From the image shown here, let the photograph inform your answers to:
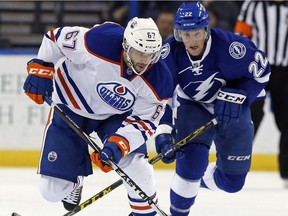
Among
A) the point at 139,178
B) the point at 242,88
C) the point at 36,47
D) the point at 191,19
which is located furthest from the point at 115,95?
the point at 36,47

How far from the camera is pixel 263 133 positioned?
23.2 feet

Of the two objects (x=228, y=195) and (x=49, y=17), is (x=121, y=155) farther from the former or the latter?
(x=49, y=17)

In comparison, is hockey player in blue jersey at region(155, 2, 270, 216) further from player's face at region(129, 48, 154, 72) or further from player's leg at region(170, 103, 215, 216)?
player's face at region(129, 48, 154, 72)

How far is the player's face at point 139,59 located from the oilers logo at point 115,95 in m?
0.18

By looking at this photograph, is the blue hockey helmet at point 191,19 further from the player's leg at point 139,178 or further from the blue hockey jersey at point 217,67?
the player's leg at point 139,178

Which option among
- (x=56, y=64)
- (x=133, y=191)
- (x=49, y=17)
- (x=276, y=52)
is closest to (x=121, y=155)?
(x=133, y=191)

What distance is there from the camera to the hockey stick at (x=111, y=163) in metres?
4.19

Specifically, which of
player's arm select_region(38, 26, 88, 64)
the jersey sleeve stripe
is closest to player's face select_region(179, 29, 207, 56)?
player's arm select_region(38, 26, 88, 64)

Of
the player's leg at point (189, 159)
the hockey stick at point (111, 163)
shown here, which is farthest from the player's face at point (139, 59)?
the player's leg at point (189, 159)

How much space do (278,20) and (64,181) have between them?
2732mm

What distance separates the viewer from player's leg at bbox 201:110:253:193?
4766 mm

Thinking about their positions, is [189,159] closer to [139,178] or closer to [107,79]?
[139,178]

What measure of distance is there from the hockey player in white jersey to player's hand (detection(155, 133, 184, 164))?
152 mm

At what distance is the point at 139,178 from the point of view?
14.0ft
